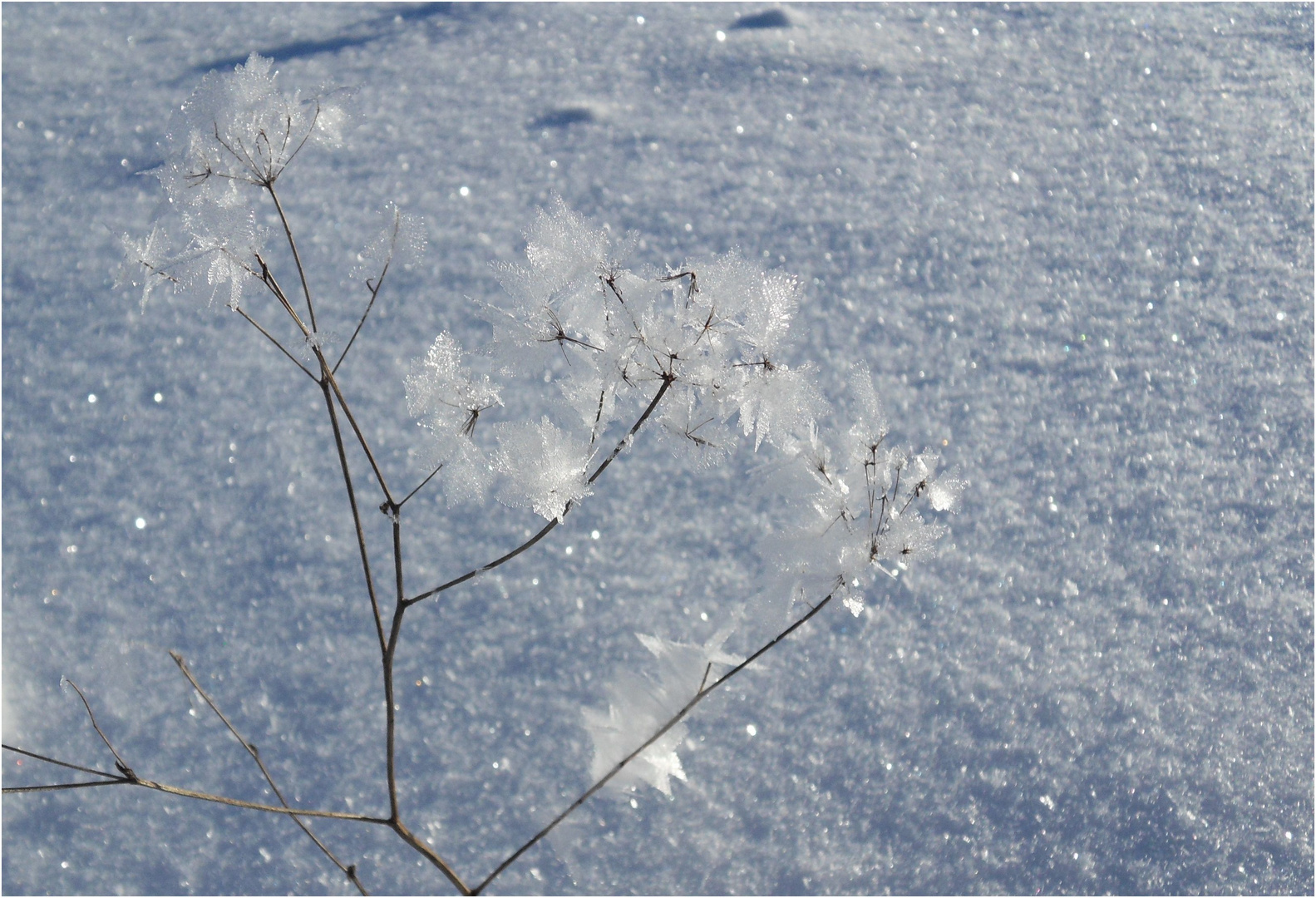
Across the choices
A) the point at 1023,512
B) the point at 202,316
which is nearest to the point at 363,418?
the point at 202,316

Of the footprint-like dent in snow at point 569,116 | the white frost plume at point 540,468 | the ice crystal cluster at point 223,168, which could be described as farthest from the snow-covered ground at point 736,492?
the ice crystal cluster at point 223,168

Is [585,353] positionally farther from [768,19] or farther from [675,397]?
[768,19]

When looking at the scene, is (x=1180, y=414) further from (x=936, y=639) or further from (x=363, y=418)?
(x=363, y=418)

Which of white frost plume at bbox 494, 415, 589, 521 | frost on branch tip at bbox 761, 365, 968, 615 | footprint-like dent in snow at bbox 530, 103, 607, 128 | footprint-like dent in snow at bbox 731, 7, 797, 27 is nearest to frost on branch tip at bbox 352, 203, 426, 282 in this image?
white frost plume at bbox 494, 415, 589, 521

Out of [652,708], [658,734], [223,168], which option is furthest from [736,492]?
[223,168]

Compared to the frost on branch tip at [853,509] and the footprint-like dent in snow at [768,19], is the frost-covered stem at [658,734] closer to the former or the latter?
the frost on branch tip at [853,509]

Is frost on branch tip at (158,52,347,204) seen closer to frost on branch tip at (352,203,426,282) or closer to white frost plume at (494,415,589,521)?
frost on branch tip at (352,203,426,282)
